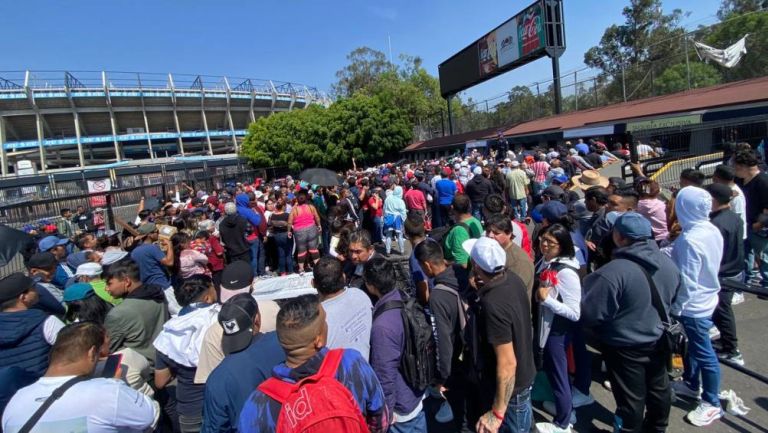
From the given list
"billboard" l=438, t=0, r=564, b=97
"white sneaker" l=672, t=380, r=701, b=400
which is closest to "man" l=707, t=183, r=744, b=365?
"white sneaker" l=672, t=380, r=701, b=400

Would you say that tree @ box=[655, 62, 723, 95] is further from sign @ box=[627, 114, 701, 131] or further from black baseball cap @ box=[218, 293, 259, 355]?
black baseball cap @ box=[218, 293, 259, 355]

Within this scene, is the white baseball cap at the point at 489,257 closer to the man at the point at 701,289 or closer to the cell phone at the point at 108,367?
the man at the point at 701,289

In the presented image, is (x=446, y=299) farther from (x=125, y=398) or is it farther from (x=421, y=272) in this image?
(x=125, y=398)

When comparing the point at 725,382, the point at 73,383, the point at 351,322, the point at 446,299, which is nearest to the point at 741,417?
the point at 725,382

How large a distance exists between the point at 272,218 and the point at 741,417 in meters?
6.73

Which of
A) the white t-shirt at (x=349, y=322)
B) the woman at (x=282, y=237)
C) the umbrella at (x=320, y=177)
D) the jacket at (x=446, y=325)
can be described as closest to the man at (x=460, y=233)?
the jacket at (x=446, y=325)

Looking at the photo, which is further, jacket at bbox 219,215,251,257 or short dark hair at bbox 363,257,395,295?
jacket at bbox 219,215,251,257

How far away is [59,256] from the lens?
6137 millimetres

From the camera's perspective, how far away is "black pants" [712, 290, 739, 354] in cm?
359

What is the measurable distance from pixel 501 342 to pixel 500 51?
89.7 feet

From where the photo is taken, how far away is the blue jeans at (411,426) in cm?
251

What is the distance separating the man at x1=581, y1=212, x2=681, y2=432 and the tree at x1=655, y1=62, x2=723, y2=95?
68.5 ft

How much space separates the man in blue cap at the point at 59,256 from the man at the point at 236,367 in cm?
426

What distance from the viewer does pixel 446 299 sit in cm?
272
